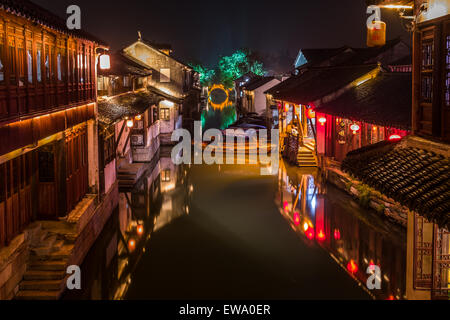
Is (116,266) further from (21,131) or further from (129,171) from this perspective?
(129,171)

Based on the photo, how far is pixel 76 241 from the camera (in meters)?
14.3

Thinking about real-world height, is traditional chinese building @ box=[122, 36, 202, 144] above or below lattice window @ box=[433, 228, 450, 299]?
above

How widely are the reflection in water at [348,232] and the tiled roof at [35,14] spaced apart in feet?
33.5

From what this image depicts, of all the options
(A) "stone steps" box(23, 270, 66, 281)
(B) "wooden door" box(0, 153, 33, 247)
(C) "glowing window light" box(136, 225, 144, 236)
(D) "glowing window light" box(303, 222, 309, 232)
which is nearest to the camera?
(B) "wooden door" box(0, 153, 33, 247)

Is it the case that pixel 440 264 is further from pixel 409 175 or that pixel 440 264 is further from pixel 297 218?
pixel 297 218

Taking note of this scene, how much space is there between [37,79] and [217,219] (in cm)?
1019

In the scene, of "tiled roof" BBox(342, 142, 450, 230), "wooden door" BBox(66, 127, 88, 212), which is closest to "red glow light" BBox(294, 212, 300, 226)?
"tiled roof" BBox(342, 142, 450, 230)

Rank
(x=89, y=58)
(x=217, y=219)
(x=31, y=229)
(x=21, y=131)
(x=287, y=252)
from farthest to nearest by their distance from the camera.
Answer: (x=217, y=219) → (x=89, y=58) → (x=287, y=252) → (x=31, y=229) → (x=21, y=131)

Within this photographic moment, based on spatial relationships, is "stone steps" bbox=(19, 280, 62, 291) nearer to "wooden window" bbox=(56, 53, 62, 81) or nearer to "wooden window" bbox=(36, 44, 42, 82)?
"wooden window" bbox=(36, 44, 42, 82)

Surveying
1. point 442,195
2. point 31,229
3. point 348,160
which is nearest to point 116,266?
point 31,229

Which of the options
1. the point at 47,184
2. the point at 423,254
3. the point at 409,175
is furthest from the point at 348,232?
the point at 47,184

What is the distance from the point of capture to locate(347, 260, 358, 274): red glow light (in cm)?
1477

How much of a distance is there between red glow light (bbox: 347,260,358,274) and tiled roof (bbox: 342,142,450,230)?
3888 millimetres

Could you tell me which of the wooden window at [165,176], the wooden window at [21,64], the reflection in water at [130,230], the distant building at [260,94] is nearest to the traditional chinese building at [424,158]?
the reflection in water at [130,230]
